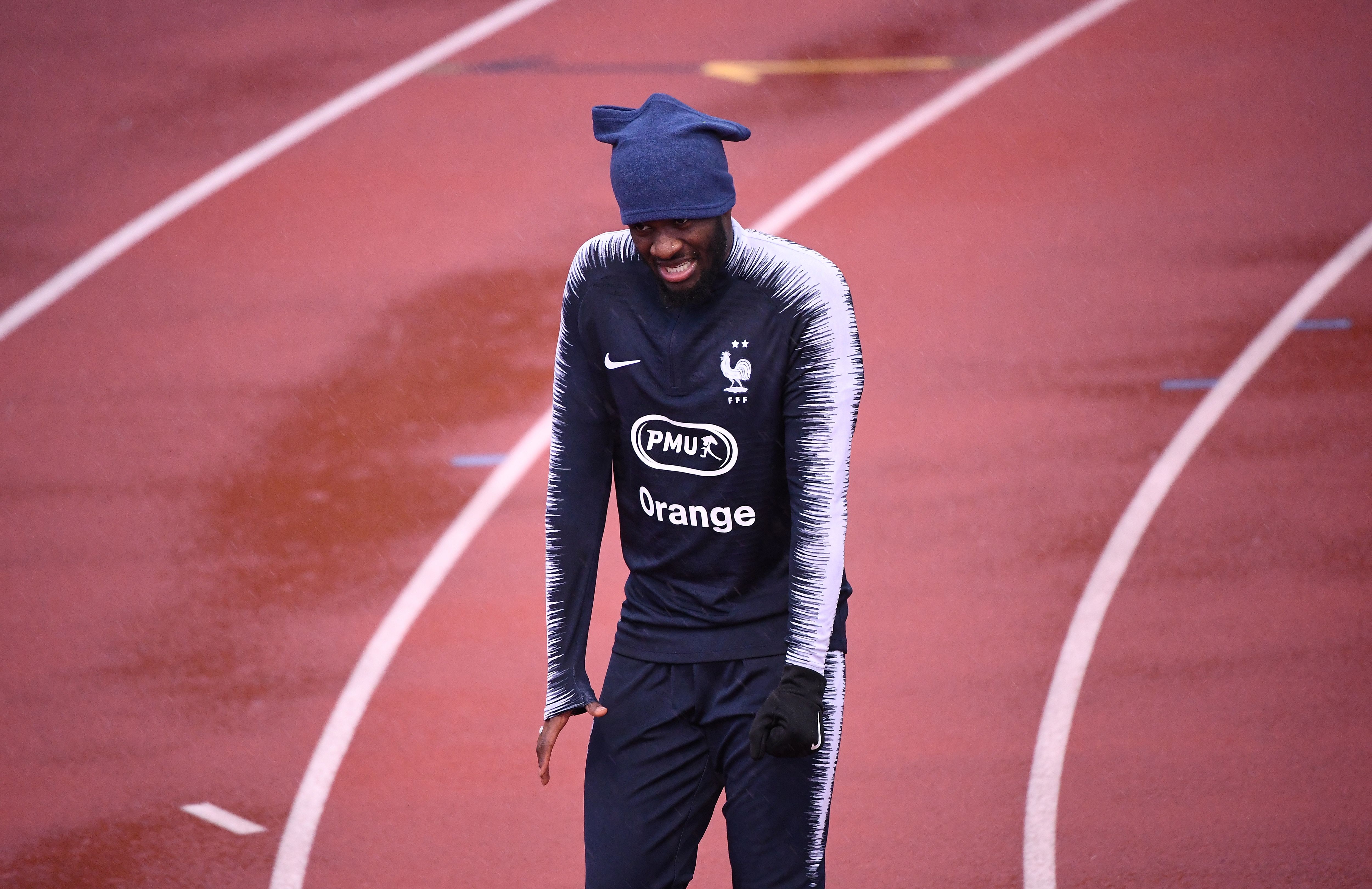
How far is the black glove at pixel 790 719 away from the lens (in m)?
2.72

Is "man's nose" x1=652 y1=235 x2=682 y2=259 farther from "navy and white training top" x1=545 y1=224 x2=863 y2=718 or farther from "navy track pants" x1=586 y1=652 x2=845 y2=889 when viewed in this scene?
"navy track pants" x1=586 y1=652 x2=845 y2=889

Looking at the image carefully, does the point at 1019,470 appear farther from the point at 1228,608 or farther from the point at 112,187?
the point at 112,187

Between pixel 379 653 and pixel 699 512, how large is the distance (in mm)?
3010

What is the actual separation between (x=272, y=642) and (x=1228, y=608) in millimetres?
3830

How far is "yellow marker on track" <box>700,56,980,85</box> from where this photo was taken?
9.34 m

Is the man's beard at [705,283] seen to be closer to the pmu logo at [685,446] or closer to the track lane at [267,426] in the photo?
the pmu logo at [685,446]

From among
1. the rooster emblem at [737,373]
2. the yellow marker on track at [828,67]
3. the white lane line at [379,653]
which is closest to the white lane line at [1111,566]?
the white lane line at [379,653]

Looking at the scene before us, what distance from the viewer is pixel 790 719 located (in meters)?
2.72

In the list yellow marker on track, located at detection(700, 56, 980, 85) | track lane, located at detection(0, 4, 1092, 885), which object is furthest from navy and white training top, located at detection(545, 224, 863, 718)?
yellow marker on track, located at detection(700, 56, 980, 85)

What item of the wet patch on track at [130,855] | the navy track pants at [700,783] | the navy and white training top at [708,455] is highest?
the navy and white training top at [708,455]

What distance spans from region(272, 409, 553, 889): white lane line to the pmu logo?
1933 mm

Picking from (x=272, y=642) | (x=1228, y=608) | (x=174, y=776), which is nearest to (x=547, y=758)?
(x=174, y=776)

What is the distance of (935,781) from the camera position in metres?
4.85

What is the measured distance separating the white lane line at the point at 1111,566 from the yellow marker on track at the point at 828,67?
2987mm
